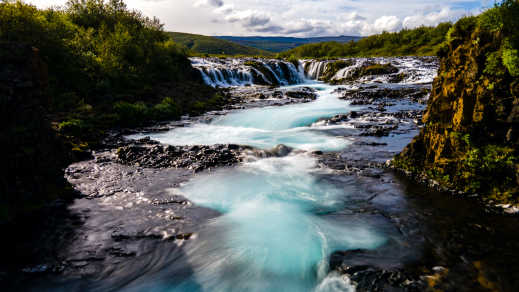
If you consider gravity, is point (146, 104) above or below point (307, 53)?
below

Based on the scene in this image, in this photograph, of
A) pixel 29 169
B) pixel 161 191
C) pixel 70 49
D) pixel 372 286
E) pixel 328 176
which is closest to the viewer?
pixel 372 286

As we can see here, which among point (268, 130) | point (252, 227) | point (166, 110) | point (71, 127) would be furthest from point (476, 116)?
point (166, 110)

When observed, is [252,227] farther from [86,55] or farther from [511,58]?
[86,55]

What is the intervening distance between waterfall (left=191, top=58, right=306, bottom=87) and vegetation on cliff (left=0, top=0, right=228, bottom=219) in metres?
3.80

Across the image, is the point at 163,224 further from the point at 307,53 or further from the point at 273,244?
the point at 307,53

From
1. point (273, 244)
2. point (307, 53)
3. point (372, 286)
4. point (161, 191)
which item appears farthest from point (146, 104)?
point (307, 53)

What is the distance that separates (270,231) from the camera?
333 inches

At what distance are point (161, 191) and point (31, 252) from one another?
168 inches

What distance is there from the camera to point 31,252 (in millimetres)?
7172

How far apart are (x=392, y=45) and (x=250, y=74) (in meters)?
65.0

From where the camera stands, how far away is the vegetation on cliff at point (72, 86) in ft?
27.2

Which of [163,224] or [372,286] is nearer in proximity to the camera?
[372,286]

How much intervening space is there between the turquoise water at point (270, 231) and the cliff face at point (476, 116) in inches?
140

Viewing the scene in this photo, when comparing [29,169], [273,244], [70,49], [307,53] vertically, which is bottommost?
[273,244]
